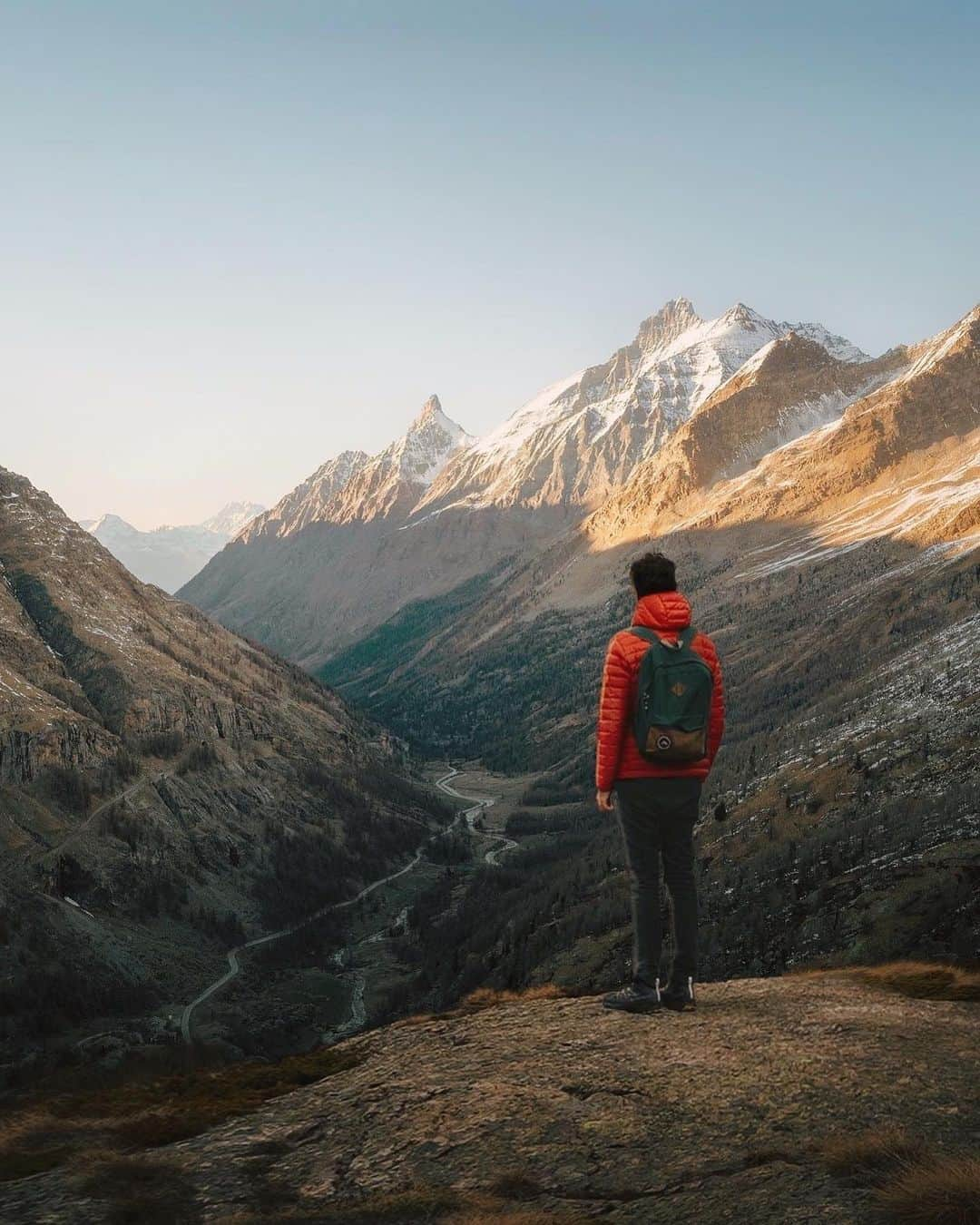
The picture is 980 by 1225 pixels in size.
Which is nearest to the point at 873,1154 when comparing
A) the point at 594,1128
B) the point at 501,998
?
the point at 594,1128

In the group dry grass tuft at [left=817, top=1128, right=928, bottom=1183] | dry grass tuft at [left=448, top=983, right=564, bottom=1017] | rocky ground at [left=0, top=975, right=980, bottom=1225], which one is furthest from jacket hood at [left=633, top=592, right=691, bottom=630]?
dry grass tuft at [left=448, top=983, right=564, bottom=1017]

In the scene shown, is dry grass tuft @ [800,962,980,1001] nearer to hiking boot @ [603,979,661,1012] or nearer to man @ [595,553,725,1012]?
hiking boot @ [603,979,661,1012]

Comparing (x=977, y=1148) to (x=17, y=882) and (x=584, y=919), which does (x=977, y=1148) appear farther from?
(x=17, y=882)

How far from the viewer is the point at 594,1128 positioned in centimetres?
1206

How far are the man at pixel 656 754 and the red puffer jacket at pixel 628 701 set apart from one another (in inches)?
0.5

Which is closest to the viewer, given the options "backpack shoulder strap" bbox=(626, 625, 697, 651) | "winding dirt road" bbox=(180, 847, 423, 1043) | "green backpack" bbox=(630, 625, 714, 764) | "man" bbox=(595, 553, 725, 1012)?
"green backpack" bbox=(630, 625, 714, 764)

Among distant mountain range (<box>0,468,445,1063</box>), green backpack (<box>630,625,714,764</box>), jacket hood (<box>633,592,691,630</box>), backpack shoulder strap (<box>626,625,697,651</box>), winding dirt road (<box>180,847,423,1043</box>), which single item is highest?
jacket hood (<box>633,592,691,630</box>)

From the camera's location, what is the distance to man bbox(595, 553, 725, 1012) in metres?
14.1

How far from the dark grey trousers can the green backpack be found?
581 mm

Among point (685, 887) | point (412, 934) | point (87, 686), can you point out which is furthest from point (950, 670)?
point (87, 686)

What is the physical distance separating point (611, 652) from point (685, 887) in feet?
13.0

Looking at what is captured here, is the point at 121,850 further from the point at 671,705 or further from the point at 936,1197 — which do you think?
the point at 936,1197

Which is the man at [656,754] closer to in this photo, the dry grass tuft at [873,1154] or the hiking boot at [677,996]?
the hiking boot at [677,996]

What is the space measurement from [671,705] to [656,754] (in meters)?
0.75
